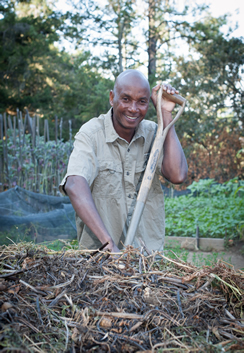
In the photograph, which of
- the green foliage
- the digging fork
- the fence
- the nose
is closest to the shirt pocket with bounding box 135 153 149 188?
the digging fork

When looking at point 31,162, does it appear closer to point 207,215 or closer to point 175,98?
point 207,215

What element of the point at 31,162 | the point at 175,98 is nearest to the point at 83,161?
the point at 175,98

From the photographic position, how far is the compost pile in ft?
2.79

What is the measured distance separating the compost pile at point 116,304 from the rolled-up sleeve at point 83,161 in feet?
2.48

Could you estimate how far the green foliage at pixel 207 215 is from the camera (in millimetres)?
5172

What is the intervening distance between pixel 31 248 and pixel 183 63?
1273 centimetres

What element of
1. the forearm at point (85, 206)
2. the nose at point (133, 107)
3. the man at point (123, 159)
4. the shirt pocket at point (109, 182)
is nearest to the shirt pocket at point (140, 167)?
the man at point (123, 159)

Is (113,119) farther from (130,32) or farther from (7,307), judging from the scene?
(130,32)

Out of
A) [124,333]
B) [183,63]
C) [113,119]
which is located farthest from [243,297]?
[183,63]

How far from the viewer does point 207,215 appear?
6.04m

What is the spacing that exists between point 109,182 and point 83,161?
0.32m

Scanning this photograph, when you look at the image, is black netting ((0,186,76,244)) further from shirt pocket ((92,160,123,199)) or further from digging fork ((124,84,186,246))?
digging fork ((124,84,186,246))

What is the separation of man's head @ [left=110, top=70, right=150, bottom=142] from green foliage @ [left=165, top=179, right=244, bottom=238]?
100 inches

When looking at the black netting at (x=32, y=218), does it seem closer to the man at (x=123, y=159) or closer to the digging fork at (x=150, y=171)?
the man at (x=123, y=159)
